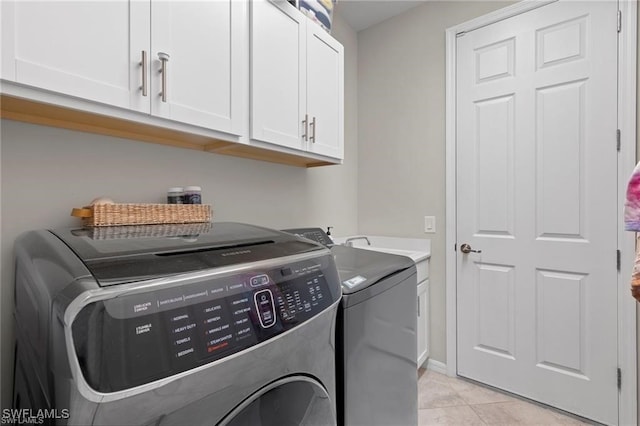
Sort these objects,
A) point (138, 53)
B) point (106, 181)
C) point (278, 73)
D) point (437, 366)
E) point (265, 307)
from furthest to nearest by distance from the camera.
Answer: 1. point (437, 366)
2. point (278, 73)
3. point (106, 181)
4. point (138, 53)
5. point (265, 307)

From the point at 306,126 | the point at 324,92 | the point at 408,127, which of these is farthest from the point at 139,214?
the point at 408,127

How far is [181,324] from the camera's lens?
520 mm

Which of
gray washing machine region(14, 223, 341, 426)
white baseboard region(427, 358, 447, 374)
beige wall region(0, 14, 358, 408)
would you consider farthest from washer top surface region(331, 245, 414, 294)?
white baseboard region(427, 358, 447, 374)

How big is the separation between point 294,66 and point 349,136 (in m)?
1.19

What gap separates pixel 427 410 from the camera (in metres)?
1.91

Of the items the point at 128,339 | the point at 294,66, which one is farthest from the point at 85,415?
the point at 294,66

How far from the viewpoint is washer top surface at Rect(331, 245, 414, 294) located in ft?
3.15

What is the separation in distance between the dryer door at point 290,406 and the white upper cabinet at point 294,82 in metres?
0.96

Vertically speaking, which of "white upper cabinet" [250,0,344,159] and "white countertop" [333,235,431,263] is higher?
"white upper cabinet" [250,0,344,159]

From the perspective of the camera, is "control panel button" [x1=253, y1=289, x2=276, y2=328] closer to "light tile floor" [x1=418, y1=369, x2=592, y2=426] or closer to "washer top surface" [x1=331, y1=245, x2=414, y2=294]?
"washer top surface" [x1=331, y1=245, x2=414, y2=294]

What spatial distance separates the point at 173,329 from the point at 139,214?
26.6 inches

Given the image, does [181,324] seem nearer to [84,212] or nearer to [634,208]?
[84,212]

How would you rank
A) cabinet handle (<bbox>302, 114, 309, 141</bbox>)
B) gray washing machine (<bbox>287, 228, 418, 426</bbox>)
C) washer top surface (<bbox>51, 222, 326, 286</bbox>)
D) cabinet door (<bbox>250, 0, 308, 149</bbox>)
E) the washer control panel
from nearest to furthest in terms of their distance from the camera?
the washer control panel, washer top surface (<bbox>51, 222, 326, 286</bbox>), gray washing machine (<bbox>287, 228, 418, 426</bbox>), cabinet door (<bbox>250, 0, 308, 149</bbox>), cabinet handle (<bbox>302, 114, 309, 141</bbox>)

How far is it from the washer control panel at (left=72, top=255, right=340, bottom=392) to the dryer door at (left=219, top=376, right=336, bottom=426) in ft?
0.53
